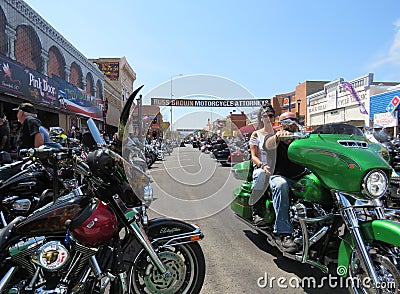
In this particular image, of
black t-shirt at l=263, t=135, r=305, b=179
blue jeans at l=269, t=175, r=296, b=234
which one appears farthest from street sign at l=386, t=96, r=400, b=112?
blue jeans at l=269, t=175, r=296, b=234

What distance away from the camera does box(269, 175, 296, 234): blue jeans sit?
10.3 feet

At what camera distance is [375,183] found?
2.35 metres

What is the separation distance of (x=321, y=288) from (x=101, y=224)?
7.43 ft

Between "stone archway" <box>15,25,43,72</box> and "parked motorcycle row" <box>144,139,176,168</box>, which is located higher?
"stone archway" <box>15,25,43,72</box>

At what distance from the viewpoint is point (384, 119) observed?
66.8ft

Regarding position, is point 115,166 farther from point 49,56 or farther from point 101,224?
point 49,56

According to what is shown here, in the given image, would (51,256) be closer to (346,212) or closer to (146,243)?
(146,243)

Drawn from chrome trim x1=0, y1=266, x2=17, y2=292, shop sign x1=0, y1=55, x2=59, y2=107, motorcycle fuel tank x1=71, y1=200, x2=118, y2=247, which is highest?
shop sign x1=0, y1=55, x2=59, y2=107

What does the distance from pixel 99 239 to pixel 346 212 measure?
6.39 ft

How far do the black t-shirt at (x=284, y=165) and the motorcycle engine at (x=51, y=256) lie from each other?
2.45m

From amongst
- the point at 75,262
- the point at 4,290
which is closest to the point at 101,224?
the point at 75,262

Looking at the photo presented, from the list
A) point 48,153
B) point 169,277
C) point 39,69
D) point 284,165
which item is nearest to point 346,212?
point 284,165

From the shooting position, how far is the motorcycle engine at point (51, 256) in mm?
2068

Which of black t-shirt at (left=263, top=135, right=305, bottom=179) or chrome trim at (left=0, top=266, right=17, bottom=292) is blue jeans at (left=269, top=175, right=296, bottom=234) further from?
chrome trim at (left=0, top=266, right=17, bottom=292)
